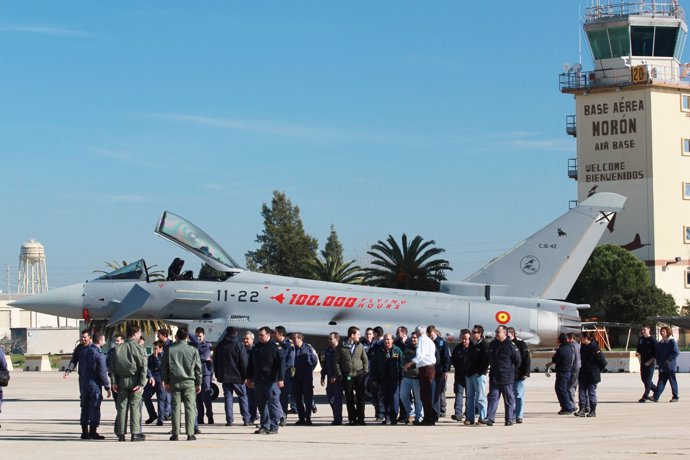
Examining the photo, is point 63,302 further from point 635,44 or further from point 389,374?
point 635,44

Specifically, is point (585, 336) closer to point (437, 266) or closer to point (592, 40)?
point (437, 266)

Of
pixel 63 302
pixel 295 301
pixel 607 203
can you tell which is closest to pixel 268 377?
pixel 295 301

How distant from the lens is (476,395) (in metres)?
18.4

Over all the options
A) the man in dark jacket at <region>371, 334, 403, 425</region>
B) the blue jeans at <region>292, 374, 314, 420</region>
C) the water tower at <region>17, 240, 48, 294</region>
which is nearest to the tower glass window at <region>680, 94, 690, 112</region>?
the man in dark jacket at <region>371, 334, 403, 425</region>

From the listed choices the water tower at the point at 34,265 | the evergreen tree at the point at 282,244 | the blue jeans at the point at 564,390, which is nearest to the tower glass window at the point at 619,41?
the evergreen tree at the point at 282,244

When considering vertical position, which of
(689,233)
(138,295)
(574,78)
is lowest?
(138,295)

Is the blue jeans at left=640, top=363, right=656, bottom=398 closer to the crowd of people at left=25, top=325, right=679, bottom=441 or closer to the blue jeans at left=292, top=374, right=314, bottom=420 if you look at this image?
the crowd of people at left=25, top=325, right=679, bottom=441

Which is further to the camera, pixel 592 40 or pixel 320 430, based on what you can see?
pixel 592 40

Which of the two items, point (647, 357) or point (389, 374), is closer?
point (389, 374)

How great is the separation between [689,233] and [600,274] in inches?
387

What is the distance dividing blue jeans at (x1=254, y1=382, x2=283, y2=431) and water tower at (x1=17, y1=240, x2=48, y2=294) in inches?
5843

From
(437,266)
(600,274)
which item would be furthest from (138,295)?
(600,274)

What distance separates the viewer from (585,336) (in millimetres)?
21000

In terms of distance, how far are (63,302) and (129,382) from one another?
11.4 metres
